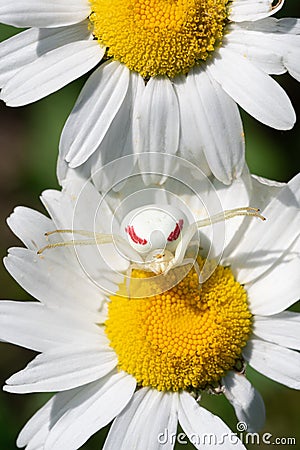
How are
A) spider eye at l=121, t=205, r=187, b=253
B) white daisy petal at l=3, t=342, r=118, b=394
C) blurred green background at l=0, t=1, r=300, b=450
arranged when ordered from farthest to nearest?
blurred green background at l=0, t=1, r=300, b=450
white daisy petal at l=3, t=342, r=118, b=394
spider eye at l=121, t=205, r=187, b=253

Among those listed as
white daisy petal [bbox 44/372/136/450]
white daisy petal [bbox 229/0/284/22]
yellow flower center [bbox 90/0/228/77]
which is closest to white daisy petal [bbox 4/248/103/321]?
white daisy petal [bbox 44/372/136/450]

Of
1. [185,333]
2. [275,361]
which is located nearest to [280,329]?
[275,361]

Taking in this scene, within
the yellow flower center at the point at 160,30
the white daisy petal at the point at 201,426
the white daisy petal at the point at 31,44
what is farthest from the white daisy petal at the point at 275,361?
the white daisy petal at the point at 31,44

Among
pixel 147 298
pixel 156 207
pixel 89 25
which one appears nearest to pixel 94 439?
pixel 147 298

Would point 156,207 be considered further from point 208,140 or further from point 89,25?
point 89,25

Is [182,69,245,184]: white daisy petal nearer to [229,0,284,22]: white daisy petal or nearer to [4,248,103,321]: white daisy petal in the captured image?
[229,0,284,22]: white daisy petal

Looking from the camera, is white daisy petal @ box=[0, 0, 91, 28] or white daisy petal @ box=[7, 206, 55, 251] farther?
white daisy petal @ box=[7, 206, 55, 251]

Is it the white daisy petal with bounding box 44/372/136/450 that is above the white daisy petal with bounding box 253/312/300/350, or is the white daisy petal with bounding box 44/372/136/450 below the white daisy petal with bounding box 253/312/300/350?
above
